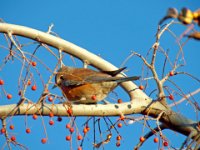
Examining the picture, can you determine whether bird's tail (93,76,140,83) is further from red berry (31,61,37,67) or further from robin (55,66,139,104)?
red berry (31,61,37,67)

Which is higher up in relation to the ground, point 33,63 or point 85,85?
point 85,85

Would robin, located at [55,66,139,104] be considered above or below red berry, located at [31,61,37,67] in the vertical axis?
above

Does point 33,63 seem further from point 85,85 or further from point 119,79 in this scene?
point 85,85

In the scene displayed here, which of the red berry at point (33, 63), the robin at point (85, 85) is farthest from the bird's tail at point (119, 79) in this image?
the red berry at point (33, 63)

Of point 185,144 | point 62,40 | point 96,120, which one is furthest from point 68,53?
point 185,144

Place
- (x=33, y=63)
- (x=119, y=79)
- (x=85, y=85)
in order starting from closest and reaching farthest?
(x=33, y=63)
(x=119, y=79)
(x=85, y=85)

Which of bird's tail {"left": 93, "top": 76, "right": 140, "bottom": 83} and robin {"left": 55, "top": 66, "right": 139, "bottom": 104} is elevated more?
robin {"left": 55, "top": 66, "right": 139, "bottom": 104}

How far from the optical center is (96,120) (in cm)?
313

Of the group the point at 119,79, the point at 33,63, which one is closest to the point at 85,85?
the point at 119,79

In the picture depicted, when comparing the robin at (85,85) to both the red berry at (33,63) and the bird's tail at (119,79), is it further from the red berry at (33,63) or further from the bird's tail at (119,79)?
the red berry at (33,63)

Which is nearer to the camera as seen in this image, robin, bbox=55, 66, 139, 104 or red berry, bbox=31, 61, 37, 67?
red berry, bbox=31, 61, 37, 67

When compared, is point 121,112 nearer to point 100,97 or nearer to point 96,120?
point 96,120

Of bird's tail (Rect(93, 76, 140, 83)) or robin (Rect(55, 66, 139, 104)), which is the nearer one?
bird's tail (Rect(93, 76, 140, 83))

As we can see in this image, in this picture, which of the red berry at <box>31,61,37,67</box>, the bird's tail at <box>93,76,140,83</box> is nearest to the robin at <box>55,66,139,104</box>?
the bird's tail at <box>93,76,140,83</box>
